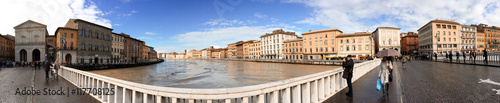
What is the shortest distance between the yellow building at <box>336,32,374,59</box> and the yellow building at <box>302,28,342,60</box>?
6.49 feet

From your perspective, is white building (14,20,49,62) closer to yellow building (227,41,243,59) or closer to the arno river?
the arno river

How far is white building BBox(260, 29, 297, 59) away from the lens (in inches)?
2948

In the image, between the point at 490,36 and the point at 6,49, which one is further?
the point at 490,36

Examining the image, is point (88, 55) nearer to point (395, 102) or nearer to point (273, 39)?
point (395, 102)

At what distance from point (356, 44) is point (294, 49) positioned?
20818 mm

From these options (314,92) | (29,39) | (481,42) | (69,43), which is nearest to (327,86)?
(314,92)

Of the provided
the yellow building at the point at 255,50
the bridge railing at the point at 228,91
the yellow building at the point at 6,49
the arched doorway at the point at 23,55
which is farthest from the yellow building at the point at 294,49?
the yellow building at the point at 6,49

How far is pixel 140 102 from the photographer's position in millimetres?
A: 3527

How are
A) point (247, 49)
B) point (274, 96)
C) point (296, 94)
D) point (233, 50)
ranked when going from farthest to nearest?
point (233, 50) → point (247, 49) → point (296, 94) → point (274, 96)

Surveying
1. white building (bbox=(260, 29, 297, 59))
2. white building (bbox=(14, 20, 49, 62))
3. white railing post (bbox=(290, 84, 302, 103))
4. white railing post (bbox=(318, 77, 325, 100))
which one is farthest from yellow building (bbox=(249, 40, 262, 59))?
white railing post (bbox=(290, 84, 302, 103))

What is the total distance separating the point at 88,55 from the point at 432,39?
8937 centimetres

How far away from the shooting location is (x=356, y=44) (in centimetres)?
5281

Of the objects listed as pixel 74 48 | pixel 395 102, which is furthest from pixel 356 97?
pixel 74 48

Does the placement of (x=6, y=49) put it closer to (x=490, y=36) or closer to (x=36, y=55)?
(x=36, y=55)
